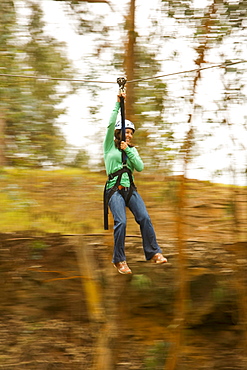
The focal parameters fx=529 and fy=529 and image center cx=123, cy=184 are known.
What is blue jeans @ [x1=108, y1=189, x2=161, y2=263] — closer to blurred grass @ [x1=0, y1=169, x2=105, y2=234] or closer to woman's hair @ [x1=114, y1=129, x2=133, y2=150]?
woman's hair @ [x1=114, y1=129, x2=133, y2=150]

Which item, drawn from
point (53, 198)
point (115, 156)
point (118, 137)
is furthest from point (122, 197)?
Result: point (53, 198)

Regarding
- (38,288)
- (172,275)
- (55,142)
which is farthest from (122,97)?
(38,288)

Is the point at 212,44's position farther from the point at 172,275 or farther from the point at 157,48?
the point at 172,275

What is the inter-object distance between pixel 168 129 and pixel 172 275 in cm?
258

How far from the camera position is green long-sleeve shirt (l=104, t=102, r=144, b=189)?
3930 mm

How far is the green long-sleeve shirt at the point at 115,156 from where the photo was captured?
393 cm

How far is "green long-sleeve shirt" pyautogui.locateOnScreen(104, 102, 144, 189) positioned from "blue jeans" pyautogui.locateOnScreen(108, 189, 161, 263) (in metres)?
0.11

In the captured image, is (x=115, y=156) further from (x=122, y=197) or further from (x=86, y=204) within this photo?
(x=86, y=204)

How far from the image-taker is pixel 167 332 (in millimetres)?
7777

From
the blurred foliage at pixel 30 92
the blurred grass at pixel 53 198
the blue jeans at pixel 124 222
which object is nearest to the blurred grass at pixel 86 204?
the blurred grass at pixel 53 198

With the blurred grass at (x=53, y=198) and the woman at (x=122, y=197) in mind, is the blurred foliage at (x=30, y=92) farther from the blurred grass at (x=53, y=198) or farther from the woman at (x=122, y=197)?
the woman at (x=122, y=197)

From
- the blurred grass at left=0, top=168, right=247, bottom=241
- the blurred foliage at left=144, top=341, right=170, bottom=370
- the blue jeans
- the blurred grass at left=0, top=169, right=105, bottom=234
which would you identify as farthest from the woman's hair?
the blurred foliage at left=144, top=341, right=170, bottom=370

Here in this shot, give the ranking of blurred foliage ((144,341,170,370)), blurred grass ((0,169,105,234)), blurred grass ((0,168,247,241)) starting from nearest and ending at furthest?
blurred grass ((0,168,247,241)) → blurred grass ((0,169,105,234)) → blurred foliage ((144,341,170,370))

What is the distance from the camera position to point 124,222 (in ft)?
13.2
